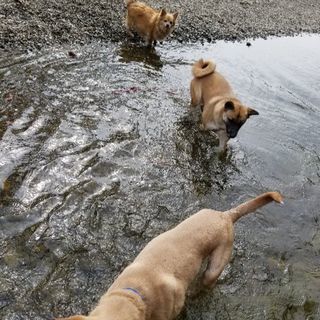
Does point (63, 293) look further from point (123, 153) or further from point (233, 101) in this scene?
point (233, 101)

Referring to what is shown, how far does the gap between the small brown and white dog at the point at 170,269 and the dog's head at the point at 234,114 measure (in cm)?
294

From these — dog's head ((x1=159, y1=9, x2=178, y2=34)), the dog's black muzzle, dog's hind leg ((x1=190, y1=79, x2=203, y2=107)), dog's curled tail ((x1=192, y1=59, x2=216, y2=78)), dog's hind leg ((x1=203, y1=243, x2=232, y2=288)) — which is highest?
dog's hind leg ((x1=203, y1=243, x2=232, y2=288))

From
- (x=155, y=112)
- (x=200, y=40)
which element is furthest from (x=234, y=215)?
(x=200, y=40)

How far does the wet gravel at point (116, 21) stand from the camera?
11.3 metres

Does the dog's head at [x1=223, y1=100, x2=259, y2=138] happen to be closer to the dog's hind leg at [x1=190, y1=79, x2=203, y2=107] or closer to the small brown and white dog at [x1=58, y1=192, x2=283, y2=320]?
the dog's hind leg at [x1=190, y1=79, x2=203, y2=107]

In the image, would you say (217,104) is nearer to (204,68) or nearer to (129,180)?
(204,68)

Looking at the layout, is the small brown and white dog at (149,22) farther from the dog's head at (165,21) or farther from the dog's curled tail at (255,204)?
the dog's curled tail at (255,204)

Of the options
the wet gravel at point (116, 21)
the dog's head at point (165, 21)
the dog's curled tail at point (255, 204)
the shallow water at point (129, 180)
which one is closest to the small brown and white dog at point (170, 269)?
the dog's curled tail at point (255, 204)

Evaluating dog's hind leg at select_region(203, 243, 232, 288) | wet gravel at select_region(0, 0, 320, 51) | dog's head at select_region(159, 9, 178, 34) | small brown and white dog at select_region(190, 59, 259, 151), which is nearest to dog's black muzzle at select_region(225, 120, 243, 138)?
small brown and white dog at select_region(190, 59, 259, 151)

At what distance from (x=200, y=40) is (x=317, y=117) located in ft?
17.8

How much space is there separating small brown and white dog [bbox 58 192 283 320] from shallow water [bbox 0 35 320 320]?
0.70m

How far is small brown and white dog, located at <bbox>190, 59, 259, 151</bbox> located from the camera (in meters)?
7.53

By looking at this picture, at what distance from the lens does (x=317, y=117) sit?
Result: 10453 millimetres

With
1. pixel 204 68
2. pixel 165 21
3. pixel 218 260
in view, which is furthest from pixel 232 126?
pixel 165 21
